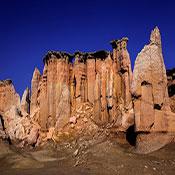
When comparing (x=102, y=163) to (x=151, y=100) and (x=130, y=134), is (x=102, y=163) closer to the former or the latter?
(x=151, y=100)

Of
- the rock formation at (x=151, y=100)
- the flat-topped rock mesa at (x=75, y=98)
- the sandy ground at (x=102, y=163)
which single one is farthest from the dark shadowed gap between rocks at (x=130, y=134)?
the rock formation at (x=151, y=100)

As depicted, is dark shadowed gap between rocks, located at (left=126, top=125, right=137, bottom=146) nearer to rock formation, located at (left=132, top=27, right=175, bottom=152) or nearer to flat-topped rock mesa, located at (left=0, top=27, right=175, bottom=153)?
flat-topped rock mesa, located at (left=0, top=27, right=175, bottom=153)

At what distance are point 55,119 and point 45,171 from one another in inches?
981

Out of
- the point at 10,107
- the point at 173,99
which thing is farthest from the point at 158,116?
the point at 10,107

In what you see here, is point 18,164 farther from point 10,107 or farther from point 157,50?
point 10,107

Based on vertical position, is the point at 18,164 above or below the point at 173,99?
below

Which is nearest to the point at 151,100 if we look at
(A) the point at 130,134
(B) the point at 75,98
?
(A) the point at 130,134

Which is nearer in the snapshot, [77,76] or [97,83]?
[97,83]

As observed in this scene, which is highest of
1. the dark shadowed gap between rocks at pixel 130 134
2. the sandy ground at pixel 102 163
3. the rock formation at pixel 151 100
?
the rock formation at pixel 151 100

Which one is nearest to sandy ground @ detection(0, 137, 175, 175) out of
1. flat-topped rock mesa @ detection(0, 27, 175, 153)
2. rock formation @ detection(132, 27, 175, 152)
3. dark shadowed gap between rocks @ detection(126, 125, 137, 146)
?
rock formation @ detection(132, 27, 175, 152)

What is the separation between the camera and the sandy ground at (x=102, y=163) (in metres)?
24.3

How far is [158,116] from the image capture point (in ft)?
93.4

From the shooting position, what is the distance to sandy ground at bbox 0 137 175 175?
24.3 metres

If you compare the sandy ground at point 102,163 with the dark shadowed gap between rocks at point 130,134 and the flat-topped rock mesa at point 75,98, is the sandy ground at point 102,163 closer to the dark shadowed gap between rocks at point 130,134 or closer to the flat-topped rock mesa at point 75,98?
the dark shadowed gap between rocks at point 130,134
